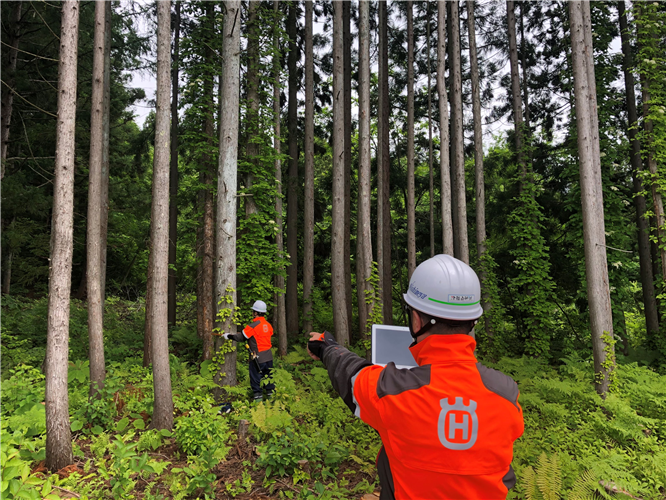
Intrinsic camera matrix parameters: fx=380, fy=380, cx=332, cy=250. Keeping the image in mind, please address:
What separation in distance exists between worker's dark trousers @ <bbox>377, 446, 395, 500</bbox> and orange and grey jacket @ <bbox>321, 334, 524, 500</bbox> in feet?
0.27

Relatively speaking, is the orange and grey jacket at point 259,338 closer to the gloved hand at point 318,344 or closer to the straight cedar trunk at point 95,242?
the straight cedar trunk at point 95,242

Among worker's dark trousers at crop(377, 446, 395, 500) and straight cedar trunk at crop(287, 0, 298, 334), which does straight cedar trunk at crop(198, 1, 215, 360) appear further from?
worker's dark trousers at crop(377, 446, 395, 500)

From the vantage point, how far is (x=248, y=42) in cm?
1077

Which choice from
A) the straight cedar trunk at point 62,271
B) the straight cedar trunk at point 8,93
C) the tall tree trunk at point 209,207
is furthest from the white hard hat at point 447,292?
the straight cedar trunk at point 8,93

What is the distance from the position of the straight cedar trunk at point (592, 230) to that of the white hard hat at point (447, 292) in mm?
8163

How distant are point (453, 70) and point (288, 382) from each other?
10855 mm

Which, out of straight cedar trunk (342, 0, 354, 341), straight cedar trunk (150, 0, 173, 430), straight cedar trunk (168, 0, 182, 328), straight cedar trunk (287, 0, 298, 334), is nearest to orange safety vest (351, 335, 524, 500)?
straight cedar trunk (150, 0, 173, 430)

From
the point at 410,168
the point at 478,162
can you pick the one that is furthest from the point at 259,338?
the point at 478,162

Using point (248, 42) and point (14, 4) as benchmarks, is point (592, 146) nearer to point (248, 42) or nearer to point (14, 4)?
point (248, 42)

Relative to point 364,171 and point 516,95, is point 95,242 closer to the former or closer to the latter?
point 364,171

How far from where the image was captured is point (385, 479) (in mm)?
1887

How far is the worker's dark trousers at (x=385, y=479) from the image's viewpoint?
185 cm

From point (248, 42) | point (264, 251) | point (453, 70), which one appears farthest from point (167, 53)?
point (453, 70)

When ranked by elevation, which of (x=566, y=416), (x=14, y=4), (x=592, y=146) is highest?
(x=14, y=4)
